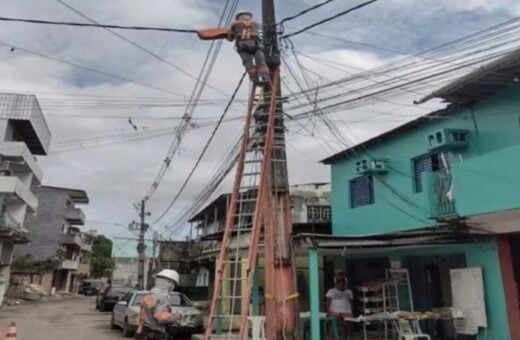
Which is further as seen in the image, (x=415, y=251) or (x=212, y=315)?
(x=415, y=251)

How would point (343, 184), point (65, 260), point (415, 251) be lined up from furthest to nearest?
point (65, 260) < point (343, 184) < point (415, 251)

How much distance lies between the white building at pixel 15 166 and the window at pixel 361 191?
2297 cm

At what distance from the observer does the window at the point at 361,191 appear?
631 inches

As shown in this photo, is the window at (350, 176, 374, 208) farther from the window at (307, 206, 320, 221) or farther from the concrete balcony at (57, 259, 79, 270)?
the concrete balcony at (57, 259, 79, 270)

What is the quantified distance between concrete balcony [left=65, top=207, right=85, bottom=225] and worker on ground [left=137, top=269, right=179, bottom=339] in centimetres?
5110

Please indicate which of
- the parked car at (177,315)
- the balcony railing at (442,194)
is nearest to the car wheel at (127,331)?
the parked car at (177,315)

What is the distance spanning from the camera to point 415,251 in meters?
13.0

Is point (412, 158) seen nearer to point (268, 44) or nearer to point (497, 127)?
point (497, 127)

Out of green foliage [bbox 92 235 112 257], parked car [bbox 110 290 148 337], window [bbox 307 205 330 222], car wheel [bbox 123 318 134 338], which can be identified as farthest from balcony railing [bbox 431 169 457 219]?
green foliage [bbox 92 235 112 257]

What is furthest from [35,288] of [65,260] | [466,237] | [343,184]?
[466,237]

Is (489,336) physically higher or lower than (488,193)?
lower

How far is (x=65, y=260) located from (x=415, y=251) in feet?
157

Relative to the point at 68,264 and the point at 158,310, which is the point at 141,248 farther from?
the point at 158,310

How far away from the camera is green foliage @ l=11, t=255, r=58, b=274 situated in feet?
149
